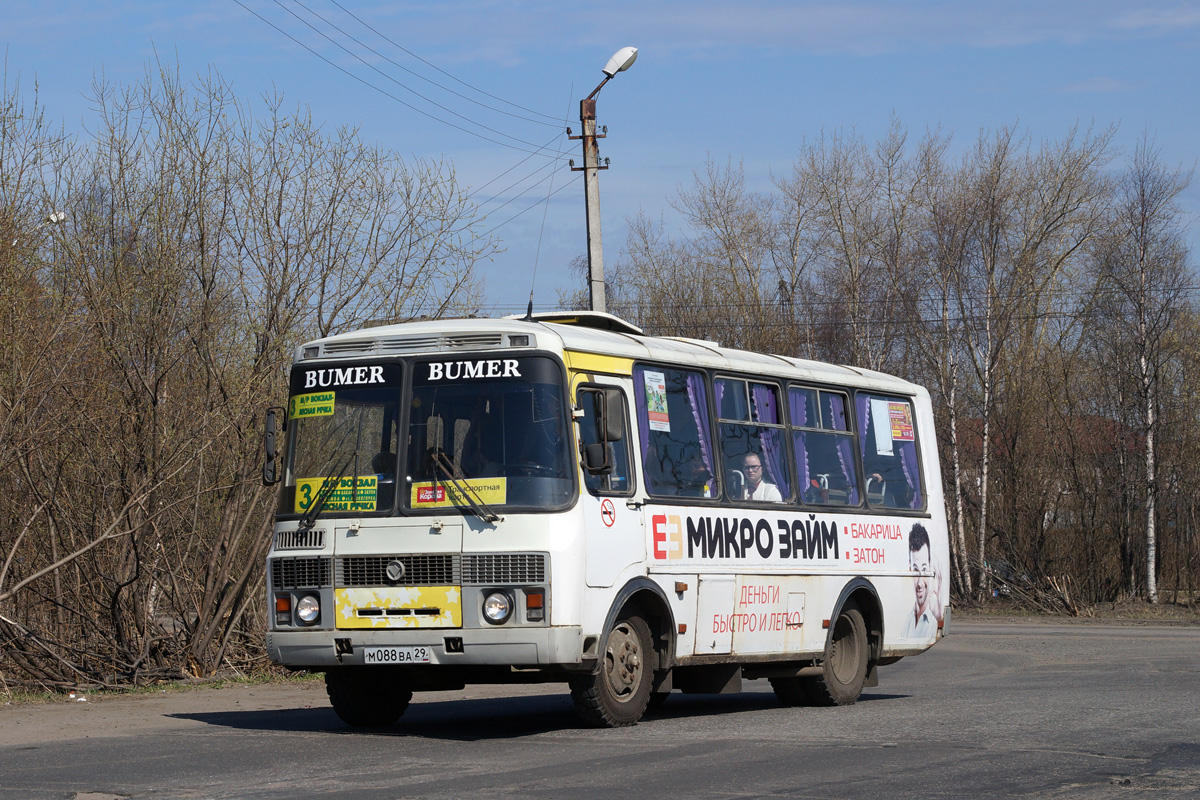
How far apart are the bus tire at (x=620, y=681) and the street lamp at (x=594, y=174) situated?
34.5 feet

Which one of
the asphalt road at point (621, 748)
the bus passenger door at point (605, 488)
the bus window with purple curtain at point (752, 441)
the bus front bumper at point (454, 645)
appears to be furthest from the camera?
the bus window with purple curtain at point (752, 441)

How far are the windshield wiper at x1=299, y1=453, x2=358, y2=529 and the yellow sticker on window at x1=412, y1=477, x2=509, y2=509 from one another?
58 centimetres

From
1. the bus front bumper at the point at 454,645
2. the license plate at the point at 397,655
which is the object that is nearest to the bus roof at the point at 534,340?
the bus front bumper at the point at 454,645

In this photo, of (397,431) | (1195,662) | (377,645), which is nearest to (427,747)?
(377,645)

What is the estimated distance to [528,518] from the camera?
34.9 ft

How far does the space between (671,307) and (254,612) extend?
3062 cm

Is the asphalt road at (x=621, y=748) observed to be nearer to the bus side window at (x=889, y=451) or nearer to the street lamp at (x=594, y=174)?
the bus side window at (x=889, y=451)

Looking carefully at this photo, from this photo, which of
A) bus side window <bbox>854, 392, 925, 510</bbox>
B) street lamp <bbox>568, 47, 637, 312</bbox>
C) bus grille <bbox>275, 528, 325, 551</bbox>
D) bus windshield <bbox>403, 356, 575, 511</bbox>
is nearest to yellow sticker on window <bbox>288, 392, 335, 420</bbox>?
bus windshield <bbox>403, 356, 575, 511</bbox>

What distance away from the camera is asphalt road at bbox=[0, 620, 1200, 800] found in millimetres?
8227

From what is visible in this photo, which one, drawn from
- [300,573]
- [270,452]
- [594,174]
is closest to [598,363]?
[270,452]

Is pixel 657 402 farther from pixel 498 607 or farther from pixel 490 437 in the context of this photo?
pixel 498 607

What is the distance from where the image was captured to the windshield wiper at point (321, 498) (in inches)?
440

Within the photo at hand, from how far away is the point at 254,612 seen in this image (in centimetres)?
1748

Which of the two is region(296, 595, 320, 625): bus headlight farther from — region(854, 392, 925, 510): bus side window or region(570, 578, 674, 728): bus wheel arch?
region(854, 392, 925, 510): bus side window
